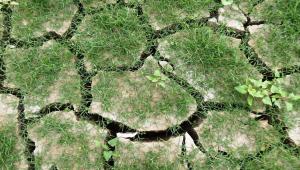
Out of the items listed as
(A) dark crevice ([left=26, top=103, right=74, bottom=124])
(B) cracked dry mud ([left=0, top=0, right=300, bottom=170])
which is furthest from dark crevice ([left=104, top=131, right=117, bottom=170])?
(A) dark crevice ([left=26, top=103, right=74, bottom=124])

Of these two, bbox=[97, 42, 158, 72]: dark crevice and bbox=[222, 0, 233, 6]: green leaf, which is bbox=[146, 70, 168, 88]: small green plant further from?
bbox=[222, 0, 233, 6]: green leaf

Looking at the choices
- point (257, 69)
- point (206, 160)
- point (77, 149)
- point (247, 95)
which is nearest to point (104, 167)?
point (77, 149)

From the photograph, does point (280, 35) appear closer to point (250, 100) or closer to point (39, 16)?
point (250, 100)

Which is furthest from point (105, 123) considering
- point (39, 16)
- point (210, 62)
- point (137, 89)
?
point (39, 16)

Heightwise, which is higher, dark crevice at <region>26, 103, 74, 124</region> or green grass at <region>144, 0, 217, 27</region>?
green grass at <region>144, 0, 217, 27</region>

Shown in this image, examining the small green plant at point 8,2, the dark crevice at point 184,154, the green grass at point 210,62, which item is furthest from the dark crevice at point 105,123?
the small green plant at point 8,2
